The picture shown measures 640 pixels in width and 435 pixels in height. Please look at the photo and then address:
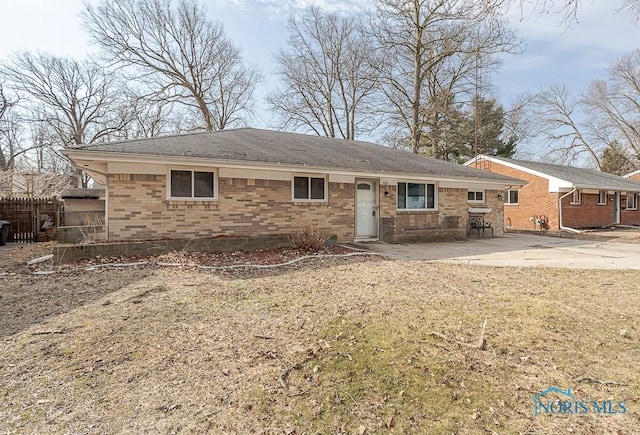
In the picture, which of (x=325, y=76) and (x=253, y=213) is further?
(x=325, y=76)

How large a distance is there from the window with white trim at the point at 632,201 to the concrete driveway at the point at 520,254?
16.2 meters

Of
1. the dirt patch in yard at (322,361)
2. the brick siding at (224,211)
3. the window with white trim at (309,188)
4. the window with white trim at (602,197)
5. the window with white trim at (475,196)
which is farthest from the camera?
the window with white trim at (602,197)

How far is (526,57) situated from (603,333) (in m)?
17.7

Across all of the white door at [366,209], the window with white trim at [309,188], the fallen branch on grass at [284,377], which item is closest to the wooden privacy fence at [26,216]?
the window with white trim at [309,188]

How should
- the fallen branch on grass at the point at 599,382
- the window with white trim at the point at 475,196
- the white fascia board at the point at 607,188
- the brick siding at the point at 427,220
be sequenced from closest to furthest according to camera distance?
the fallen branch on grass at the point at 599,382
the brick siding at the point at 427,220
the window with white trim at the point at 475,196
the white fascia board at the point at 607,188

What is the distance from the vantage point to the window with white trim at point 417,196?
12.4 m

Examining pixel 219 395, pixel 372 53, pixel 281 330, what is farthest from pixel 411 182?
pixel 372 53

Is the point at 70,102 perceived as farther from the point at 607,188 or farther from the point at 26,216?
the point at 607,188

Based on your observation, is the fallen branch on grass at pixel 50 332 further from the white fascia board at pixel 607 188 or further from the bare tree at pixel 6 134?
the bare tree at pixel 6 134

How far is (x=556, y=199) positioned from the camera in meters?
17.9

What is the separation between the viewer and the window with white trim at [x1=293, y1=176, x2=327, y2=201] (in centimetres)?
1052

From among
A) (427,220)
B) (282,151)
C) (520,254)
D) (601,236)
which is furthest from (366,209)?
(601,236)
